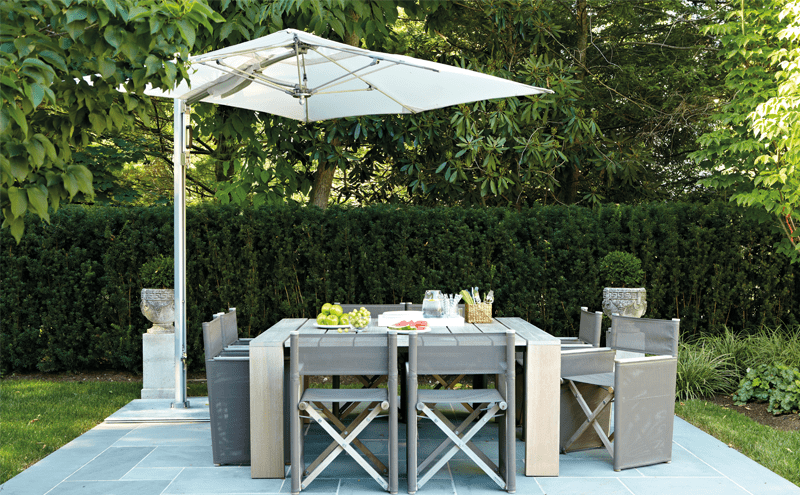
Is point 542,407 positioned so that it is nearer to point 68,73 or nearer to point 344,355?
point 344,355

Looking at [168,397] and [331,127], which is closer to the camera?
[168,397]

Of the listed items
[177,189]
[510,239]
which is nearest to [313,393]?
[177,189]

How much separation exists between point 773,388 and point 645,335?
7.20 ft

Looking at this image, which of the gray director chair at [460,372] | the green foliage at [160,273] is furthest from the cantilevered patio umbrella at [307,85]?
the gray director chair at [460,372]

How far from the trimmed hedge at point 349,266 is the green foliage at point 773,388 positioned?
105 centimetres

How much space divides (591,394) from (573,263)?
8.87 ft

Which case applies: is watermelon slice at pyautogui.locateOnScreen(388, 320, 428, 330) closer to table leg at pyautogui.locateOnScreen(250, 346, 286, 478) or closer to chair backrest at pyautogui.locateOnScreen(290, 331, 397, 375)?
chair backrest at pyautogui.locateOnScreen(290, 331, 397, 375)

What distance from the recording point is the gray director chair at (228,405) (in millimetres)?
4168

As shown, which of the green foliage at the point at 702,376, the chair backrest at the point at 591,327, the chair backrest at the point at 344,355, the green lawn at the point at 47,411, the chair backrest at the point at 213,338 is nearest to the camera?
the chair backrest at the point at 344,355

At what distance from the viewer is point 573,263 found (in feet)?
22.9

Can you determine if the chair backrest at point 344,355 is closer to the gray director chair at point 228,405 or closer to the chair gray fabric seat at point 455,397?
the chair gray fabric seat at point 455,397

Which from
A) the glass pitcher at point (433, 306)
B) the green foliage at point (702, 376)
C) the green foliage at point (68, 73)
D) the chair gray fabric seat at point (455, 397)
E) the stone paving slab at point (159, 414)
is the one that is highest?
the green foliage at point (68, 73)

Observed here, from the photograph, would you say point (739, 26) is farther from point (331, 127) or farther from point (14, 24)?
point (14, 24)

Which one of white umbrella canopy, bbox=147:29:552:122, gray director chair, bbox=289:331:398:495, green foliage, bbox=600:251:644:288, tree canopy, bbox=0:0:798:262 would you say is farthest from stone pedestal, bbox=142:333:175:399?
green foliage, bbox=600:251:644:288
